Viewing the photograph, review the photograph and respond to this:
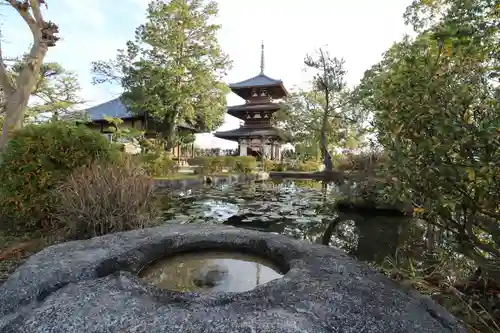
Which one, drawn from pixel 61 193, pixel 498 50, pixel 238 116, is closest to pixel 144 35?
pixel 238 116

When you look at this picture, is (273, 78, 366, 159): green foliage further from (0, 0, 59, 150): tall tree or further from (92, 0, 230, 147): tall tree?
(0, 0, 59, 150): tall tree

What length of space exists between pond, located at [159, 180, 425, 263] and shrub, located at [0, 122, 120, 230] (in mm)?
1873

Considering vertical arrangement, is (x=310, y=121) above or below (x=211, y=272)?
above

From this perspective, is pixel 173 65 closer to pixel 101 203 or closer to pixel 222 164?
pixel 222 164

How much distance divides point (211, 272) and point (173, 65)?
50.0ft

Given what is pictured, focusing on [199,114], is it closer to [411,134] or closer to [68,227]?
[68,227]

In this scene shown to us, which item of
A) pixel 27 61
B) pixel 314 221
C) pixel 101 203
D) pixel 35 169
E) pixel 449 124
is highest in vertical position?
pixel 27 61

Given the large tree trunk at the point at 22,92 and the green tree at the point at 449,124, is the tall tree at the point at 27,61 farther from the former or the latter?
the green tree at the point at 449,124

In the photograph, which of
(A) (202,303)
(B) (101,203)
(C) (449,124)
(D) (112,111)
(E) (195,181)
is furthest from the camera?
(D) (112,111)

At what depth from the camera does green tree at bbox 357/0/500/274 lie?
1.38 m

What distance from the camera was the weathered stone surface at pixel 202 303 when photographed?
1.38 metres

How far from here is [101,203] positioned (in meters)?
3.56

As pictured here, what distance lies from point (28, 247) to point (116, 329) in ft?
9.00

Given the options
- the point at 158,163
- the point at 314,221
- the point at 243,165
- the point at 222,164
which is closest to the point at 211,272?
the point at 314,221
